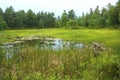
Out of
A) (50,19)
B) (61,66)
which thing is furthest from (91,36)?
(50,19)

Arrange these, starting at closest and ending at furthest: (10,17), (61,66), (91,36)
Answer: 1. (61,66)
2. (91,36)
3. (10,17)

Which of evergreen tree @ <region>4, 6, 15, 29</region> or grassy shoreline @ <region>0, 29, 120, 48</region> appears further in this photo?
evergreen tree @ <region>4, 6, 15, 29</region>

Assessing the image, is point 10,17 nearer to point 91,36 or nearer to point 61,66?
point 91,36

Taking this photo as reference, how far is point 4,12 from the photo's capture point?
89.6m

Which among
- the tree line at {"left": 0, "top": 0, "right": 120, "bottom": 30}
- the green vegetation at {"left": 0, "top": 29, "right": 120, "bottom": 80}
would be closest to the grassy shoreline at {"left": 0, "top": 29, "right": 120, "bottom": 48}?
the green vegetation at {"left": 0, "top": 29, "right": 120, "bottom": 80}

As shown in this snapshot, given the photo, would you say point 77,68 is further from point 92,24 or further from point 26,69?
point 92,24

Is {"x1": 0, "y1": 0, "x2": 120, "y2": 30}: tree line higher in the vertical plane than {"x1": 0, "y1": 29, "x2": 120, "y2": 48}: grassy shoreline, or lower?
higher

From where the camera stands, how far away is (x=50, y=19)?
100938 mm

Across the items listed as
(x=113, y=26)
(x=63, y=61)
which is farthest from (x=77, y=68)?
(x=113, y=26)

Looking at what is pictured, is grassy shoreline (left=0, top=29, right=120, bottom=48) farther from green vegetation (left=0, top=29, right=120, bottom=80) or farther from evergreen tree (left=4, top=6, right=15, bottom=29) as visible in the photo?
evergreen tree (left=4, top=6, right=15, bottom=29)

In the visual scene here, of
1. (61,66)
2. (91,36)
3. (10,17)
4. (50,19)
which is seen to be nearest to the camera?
(61,66)

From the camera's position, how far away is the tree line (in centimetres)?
7175

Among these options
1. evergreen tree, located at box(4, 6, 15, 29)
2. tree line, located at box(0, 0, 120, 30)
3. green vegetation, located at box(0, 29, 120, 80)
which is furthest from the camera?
evergreen tree, located at box(4, 6, 15, 29)

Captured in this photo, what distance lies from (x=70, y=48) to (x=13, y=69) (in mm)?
4944
